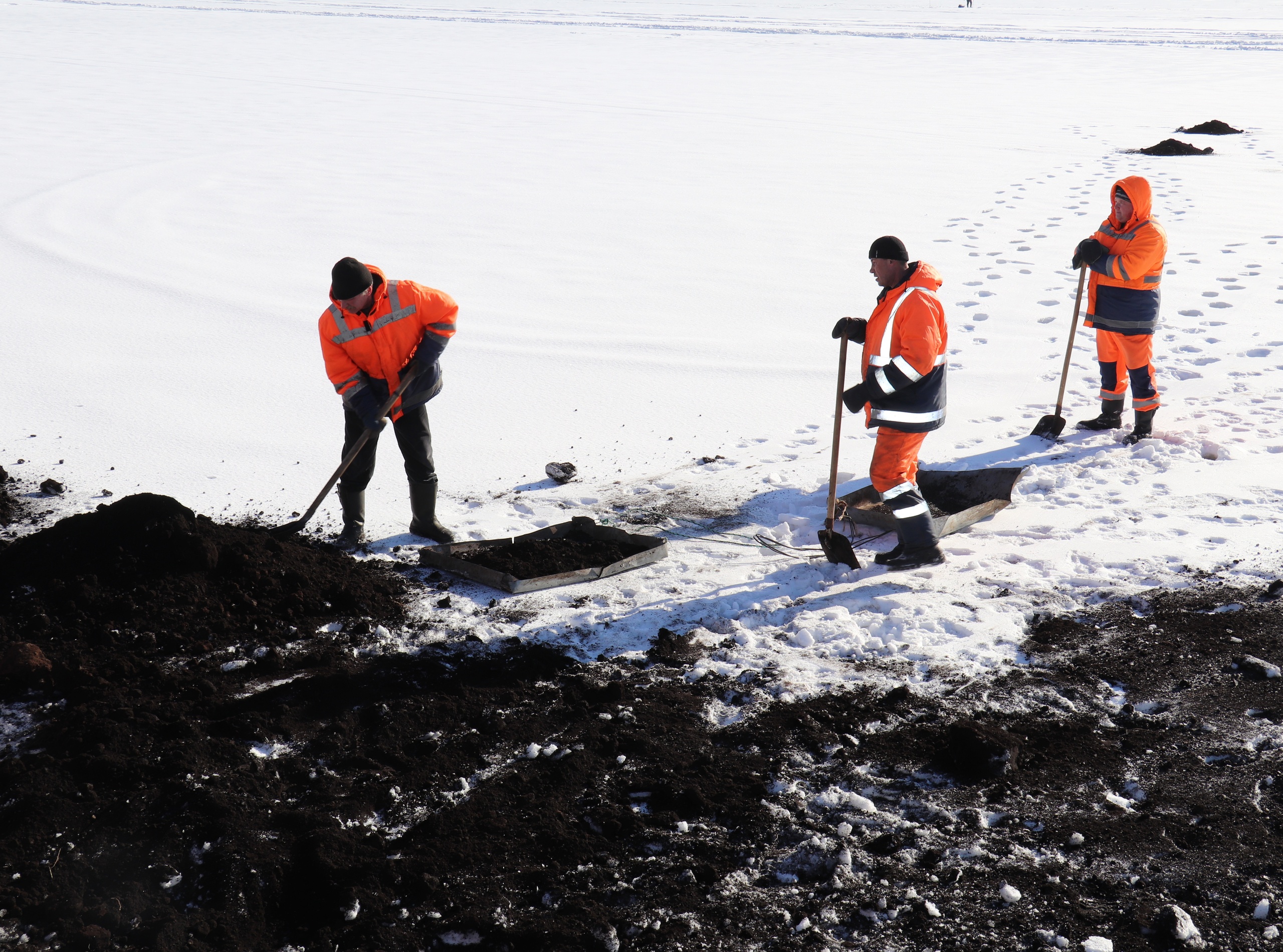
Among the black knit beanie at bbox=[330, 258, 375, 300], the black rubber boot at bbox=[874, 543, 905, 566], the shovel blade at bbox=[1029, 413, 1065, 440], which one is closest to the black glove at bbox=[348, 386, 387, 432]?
the black knit beanie at bbox=[330, 258, 375, 300]

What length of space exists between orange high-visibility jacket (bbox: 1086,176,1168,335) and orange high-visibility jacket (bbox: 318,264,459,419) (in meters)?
3.96

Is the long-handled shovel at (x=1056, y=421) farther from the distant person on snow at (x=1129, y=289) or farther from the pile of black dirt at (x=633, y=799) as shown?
the pile of black dirt at (x=633, y=799)

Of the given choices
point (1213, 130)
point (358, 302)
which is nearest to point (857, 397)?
point (358, 302)

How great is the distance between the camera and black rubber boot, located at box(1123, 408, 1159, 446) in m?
6.43

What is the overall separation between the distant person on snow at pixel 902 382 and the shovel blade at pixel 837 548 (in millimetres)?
171

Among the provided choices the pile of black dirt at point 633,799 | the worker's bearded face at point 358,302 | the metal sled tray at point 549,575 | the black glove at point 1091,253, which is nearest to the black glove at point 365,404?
the worker's bearded face at point 358,302

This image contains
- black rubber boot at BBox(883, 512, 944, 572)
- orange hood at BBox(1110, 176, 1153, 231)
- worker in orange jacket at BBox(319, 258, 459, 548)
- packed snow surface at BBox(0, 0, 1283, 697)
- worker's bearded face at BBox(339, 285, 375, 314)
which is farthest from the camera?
orange hood at BBox(1110, 176, 1153, 231)

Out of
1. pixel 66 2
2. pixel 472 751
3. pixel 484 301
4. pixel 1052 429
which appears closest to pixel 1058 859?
pixel 472 751

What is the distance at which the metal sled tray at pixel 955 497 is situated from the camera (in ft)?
17.6

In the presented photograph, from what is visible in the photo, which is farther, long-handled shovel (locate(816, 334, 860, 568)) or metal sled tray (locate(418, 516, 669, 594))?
long-handled shovel (locate(816, 334, 860, 568))

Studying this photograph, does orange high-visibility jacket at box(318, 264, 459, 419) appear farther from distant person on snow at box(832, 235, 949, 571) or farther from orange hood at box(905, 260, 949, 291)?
orange hood at box(905, 260, 949, 291)

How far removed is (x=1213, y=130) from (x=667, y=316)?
1177cm

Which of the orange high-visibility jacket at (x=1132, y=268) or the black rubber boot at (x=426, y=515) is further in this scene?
the orange high-visibility jacket at (x=1132, y=268)

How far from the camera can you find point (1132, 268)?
6.25 m
